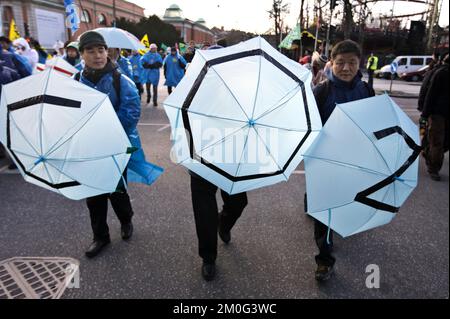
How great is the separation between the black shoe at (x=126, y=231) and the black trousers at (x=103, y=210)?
39 millimetres

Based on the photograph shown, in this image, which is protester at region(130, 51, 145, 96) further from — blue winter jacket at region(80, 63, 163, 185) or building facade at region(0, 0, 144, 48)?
building facade at region(0, 0, 144, 48)

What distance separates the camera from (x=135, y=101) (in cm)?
291

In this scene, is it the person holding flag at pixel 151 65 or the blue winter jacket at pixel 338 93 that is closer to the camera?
the blue winter jacket at pixel 338 93

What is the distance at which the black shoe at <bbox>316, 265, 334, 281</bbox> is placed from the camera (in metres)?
2.65

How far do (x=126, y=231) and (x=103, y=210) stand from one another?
1.22ft

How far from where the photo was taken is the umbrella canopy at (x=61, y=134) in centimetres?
206

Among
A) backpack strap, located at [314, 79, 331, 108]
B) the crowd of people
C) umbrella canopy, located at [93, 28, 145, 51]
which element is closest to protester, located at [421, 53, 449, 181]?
the crowd of people

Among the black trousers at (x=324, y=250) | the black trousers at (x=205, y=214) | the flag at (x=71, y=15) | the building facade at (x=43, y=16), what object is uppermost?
the building facade at (x=43, y=16)

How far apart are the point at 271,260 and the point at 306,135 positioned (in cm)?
136

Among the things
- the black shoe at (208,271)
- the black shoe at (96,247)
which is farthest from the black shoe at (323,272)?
the black shoe at (96,247)

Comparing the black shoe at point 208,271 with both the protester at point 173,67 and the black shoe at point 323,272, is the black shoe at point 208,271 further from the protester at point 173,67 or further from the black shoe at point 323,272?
the protester at point 173,67

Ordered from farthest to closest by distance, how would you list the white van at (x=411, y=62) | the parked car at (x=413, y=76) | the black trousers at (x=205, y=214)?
the white van at (x=411, y=62)
the parked car at (x=413, y=76)
the black trousers at (x=205, y=214)

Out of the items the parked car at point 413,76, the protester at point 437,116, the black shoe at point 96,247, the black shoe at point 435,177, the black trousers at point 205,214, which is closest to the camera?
the black trousers at point 205,214

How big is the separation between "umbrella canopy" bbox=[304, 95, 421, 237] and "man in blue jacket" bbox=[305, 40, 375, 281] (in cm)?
63
